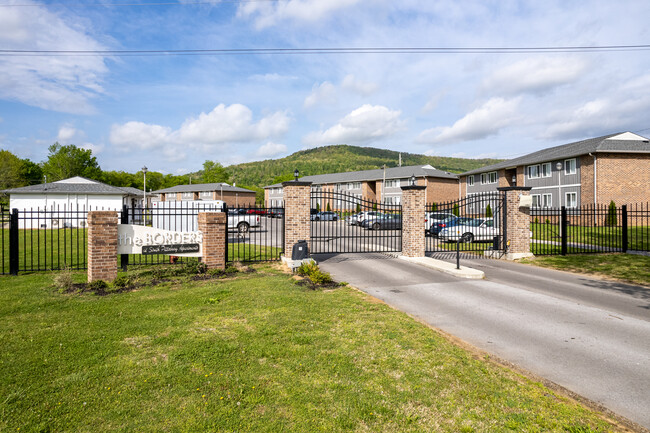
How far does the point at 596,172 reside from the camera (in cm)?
2948

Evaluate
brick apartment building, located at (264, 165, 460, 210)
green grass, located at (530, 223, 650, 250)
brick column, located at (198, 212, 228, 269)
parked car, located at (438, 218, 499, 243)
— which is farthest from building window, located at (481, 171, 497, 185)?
brick column, located at (198, 212, 228, 269)

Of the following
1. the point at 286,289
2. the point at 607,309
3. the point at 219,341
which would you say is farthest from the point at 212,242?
the point at 607,309

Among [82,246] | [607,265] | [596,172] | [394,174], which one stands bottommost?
[607,265]

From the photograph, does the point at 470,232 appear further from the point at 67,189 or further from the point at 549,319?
the point at 67,189

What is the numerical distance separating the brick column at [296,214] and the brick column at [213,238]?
2309 mm

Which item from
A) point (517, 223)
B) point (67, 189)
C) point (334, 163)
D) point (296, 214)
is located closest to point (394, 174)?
point (67, 189)

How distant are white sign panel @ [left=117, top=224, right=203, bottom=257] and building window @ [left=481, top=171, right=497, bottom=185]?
41.4 meters

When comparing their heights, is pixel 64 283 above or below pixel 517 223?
below

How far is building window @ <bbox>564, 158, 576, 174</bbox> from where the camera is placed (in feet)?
106

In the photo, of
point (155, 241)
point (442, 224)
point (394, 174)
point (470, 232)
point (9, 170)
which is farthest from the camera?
point (9, 170)

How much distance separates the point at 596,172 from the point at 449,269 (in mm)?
26557

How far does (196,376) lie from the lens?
4.11 m

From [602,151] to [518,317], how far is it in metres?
30.1

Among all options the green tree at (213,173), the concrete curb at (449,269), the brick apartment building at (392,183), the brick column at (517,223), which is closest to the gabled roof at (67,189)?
the brick apartment building at (392,183)
